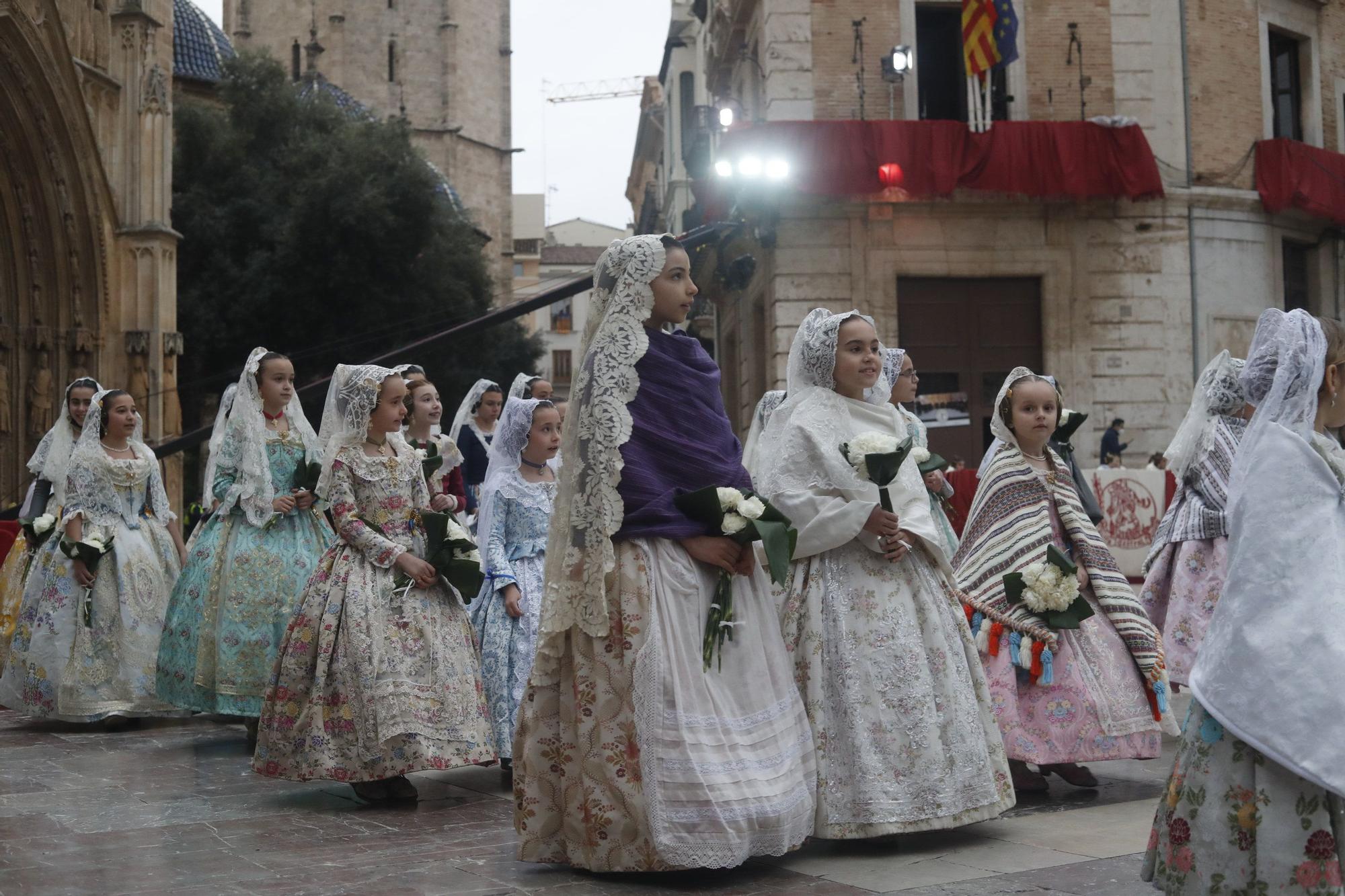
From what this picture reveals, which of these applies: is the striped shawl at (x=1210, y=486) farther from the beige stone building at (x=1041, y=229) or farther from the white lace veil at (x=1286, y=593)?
the beige stone building at (x=1041, y=229)

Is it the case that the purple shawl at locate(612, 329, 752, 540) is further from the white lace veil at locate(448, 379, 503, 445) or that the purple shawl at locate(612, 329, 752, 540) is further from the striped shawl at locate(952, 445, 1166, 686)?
the white lace veil at locate(448, 379, 503, 445)

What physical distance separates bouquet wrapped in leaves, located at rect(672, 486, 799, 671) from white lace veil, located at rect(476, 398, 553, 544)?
7.75 feet

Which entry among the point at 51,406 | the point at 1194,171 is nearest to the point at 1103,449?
the point at 1194,171

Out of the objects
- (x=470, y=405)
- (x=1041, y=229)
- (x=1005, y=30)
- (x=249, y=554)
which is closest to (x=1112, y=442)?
(x=1041, y=229)

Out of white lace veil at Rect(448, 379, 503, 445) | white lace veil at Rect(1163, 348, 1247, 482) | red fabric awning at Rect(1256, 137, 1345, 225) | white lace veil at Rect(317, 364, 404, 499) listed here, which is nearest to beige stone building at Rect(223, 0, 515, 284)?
red fabric awning at Rect(1256, 137, 1345, 225)

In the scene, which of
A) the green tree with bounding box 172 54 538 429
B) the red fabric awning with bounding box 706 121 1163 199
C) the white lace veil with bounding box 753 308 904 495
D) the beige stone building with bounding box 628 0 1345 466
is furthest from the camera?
the green tree with bounding box 172 54 538 429

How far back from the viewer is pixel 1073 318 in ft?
71.1

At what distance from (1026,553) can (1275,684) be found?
285cm

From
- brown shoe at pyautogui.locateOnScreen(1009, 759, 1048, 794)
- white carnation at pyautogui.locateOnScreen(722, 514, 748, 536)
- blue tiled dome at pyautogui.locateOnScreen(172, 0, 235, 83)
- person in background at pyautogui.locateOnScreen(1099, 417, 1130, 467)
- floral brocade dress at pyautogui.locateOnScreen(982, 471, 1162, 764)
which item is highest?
blue tiled dome at pyautogui.locateOnScreen(172, 0, 235, 83)

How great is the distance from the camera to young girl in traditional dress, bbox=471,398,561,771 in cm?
721

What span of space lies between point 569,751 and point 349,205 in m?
27.4

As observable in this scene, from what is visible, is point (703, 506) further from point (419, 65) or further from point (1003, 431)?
point (419, 65)

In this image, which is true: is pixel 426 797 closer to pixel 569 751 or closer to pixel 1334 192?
pixel 569 751

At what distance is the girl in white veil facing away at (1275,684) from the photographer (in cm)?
344
